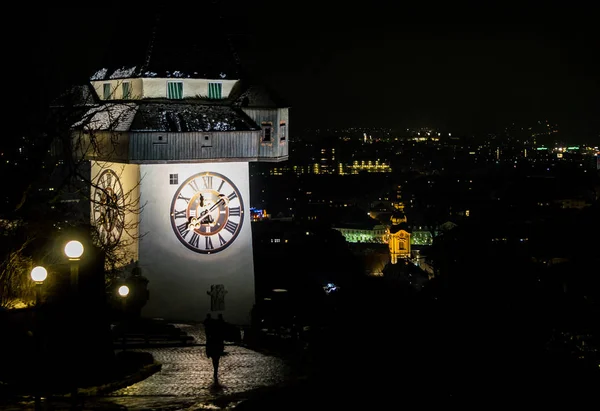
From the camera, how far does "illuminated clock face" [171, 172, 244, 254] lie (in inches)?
1080

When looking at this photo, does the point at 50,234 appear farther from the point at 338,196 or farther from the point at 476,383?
the point at 338,196

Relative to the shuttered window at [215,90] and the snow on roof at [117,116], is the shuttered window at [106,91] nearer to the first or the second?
the snow on roof at [117,116]

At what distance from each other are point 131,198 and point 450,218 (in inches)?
3415

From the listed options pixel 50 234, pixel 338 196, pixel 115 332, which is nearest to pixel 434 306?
pixel 115 332

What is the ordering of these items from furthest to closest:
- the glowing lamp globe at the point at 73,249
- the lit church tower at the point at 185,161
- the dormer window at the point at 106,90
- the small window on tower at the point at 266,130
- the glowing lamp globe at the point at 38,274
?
the dormer window at the point at 106,90
the small window on tower at the point at 266,130
the lit church tower at the point at 185,161
the glowing lamp globe at the point at 38,274
the glowing lamp globe at the point at 73,249

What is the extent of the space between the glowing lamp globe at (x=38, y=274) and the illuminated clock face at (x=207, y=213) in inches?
587

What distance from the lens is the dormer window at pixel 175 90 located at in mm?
28938

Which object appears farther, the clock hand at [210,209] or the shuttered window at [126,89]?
the shuttered window at [126,89]

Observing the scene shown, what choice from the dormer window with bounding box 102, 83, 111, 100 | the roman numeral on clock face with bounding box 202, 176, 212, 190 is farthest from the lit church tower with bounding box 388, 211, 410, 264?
the roman numeral on clock face with bounding box 202, 176, 212, 190

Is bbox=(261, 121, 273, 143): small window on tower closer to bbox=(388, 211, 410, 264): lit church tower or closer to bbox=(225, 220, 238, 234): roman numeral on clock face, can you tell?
bbox=(225, 220, 238, 234): roman numeral on clock face

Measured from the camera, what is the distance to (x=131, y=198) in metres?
27.1

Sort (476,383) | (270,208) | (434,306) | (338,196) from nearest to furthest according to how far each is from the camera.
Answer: (476,383), (434,306), (270,208), (338,196)

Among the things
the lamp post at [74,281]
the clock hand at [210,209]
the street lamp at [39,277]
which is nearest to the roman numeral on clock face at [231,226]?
the clock hand at [210,209]

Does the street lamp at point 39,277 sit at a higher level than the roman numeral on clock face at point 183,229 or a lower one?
lower
